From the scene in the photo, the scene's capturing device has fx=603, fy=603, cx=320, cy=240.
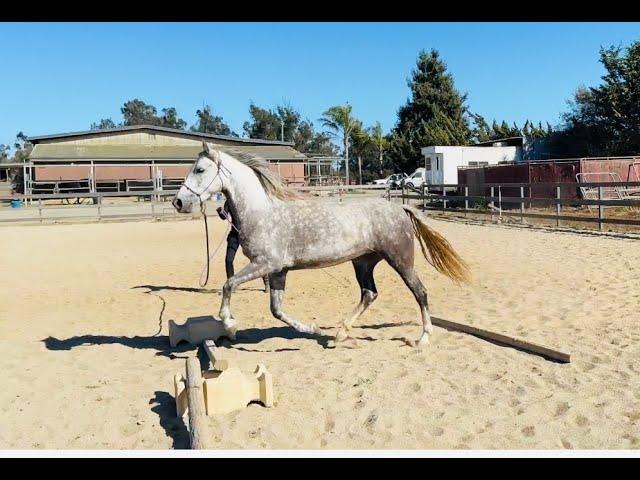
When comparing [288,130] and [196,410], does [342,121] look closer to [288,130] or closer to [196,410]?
[288,130]

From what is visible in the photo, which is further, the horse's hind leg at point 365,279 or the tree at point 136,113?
→ the tree at point 136,113

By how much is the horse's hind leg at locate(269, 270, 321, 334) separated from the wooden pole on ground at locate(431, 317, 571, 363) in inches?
59.7

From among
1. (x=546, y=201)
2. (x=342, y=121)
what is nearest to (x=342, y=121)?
(x=342, y=121)

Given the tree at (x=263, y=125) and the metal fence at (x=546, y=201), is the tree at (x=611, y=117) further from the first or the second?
the tree at (x=263, y=125)

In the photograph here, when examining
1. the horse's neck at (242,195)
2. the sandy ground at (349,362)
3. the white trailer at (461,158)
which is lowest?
the sandy ground at (349,362)

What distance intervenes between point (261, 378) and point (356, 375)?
0.97 metres

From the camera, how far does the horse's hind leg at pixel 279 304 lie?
5.82 m

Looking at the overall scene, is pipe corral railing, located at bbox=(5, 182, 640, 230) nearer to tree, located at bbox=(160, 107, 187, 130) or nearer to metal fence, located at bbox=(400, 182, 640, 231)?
metal fence, located at bbox=(400, 182, 640, 231)

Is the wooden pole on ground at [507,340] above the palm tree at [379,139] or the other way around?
the other way around

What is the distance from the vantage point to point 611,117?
127 feet

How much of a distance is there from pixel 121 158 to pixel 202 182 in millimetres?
38804

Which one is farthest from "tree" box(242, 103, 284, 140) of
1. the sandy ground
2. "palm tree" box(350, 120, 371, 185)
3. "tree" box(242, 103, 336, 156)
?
the sandy ground

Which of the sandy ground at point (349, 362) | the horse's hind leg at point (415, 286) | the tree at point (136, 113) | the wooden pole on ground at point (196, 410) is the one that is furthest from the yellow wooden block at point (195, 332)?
the tree at point (136, 113)
